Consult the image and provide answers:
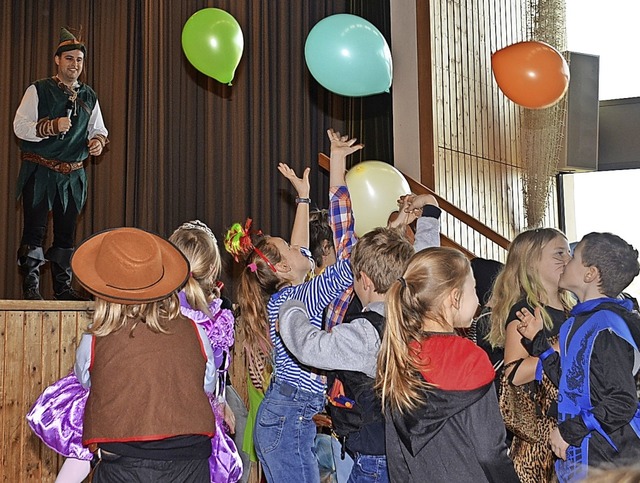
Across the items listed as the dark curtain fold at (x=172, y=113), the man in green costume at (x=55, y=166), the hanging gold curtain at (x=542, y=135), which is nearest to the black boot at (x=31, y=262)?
the man in green costume at (x=55, y=166)

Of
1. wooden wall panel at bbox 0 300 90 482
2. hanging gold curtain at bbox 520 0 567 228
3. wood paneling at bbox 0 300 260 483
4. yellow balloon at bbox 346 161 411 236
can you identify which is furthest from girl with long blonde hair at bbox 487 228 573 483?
hanging gold curtain at bbox 520 0 567 228

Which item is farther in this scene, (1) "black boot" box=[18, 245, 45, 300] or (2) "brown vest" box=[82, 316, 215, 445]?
(1) "black boot" box=[18, 245, 45, 300]

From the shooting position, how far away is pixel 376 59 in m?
4.32

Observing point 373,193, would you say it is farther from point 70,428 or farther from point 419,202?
point 70,428

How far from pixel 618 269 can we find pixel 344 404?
3.15 ft

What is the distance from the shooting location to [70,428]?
2.35 meters

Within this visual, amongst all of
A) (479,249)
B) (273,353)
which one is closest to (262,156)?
(479,249)

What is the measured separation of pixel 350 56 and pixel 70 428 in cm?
260

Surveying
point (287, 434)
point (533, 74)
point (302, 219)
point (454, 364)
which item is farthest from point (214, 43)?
point (454, 364)

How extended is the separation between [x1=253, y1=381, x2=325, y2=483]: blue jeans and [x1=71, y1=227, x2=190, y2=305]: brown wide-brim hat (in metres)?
0.73

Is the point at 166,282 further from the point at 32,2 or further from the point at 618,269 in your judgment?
the point at 32,2

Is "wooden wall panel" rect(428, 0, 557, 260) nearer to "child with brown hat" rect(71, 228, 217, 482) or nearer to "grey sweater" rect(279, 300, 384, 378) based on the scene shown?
"grey sweater" rect(279, 300, 384, 378)

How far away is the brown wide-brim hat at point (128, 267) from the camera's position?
223 centimetres

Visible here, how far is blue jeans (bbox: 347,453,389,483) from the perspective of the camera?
7.89 feet
